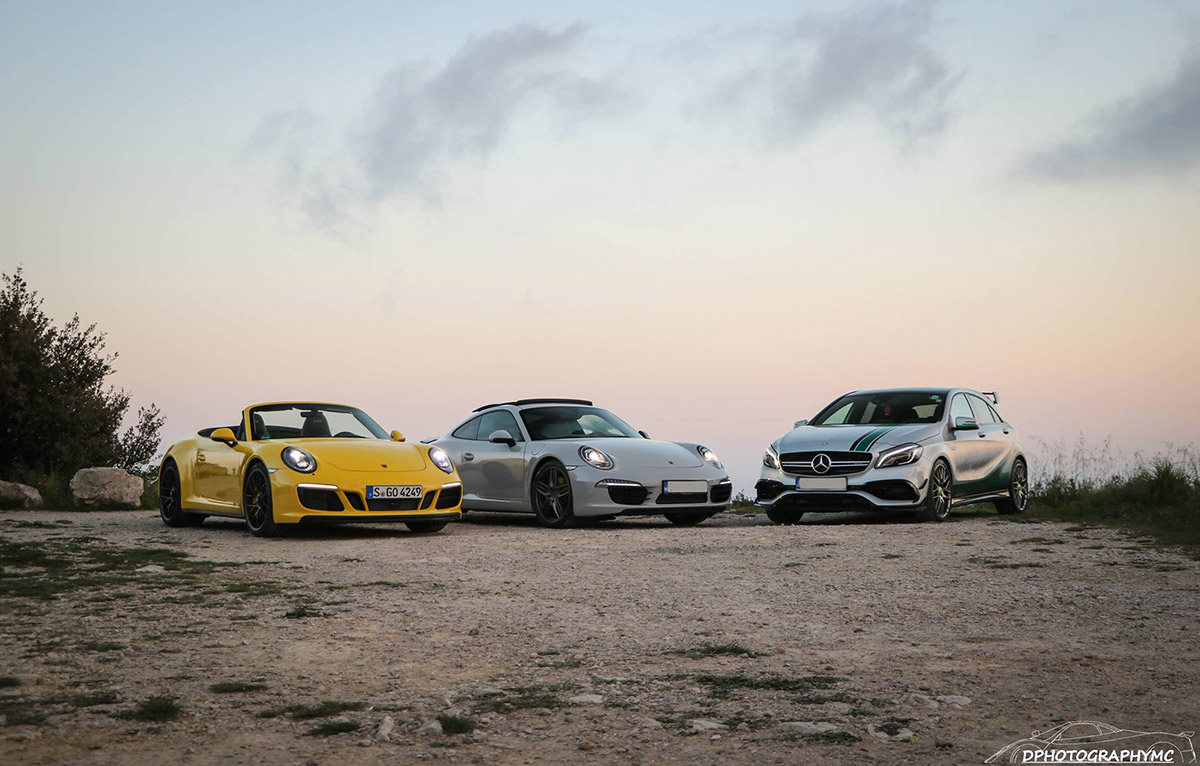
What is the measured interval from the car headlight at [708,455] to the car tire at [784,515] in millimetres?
850

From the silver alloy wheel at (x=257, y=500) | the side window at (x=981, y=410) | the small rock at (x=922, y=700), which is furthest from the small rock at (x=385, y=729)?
the side window at (x=981, y=410)

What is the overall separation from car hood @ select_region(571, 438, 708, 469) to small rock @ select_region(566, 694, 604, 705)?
349 inches

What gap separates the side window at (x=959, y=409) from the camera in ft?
49.3

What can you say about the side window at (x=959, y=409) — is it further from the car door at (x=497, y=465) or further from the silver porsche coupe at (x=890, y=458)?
the car door at (x=497, y=465)

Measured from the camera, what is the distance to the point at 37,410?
78.9 ft

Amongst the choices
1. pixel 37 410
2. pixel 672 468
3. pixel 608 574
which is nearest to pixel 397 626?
pixel 608 574

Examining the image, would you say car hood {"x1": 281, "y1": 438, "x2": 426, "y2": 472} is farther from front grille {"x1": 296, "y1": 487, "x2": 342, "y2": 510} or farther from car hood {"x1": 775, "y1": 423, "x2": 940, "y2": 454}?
car hood {"x1": 775, "y1": 423, "x2": 940, "y2": 454}

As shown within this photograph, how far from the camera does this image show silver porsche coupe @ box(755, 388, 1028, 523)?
13836mm

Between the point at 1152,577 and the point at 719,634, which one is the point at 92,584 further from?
the point at 1152,577

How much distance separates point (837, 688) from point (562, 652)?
57.2 inches

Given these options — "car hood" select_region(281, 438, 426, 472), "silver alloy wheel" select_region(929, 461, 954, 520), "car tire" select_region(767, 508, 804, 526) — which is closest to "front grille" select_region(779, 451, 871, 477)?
"car tire" select_region(767, 508, 804, 526)

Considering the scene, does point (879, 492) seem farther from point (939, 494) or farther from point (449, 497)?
point (449, 497)

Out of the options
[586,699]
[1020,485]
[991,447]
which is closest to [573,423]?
[991,447]

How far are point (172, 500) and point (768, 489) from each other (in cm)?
721
